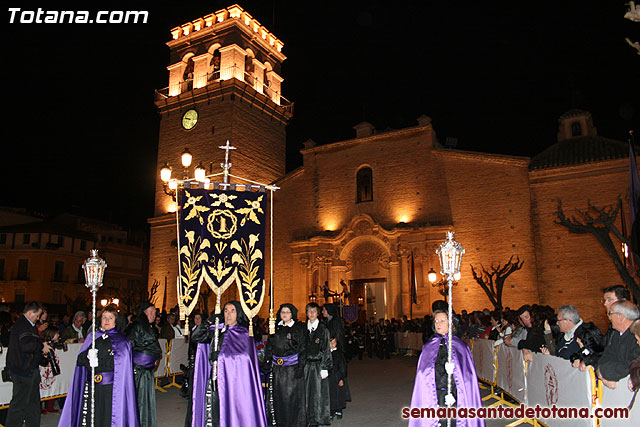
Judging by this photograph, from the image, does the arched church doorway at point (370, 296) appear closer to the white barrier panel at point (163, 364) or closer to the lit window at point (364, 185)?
the lit window at point (364, 185)

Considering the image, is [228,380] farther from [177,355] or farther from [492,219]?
[492,219]

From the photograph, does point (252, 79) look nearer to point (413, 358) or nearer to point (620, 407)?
point (413, 358)

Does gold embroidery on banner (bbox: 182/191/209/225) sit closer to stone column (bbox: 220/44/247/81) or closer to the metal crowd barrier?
the metal crowd barrier

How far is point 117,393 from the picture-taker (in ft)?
21.0

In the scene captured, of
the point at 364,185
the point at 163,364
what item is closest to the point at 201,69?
the point at 364,185

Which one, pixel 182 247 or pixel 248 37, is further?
pixel 248 37

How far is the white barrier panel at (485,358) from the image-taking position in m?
10.7

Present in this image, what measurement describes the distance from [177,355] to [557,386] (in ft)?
30.3

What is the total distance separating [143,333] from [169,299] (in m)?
23.0

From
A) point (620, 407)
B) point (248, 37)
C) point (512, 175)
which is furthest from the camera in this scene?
point (248, 37)

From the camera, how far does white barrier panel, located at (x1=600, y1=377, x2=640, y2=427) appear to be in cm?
447

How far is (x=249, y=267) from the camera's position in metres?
7.08

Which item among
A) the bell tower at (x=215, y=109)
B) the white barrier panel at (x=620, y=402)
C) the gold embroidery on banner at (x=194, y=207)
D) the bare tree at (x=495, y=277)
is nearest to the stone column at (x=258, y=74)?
the bell tower at (x=215, y=109)

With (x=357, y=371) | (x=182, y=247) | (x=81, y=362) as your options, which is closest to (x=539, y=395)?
(x=182, y=247)
